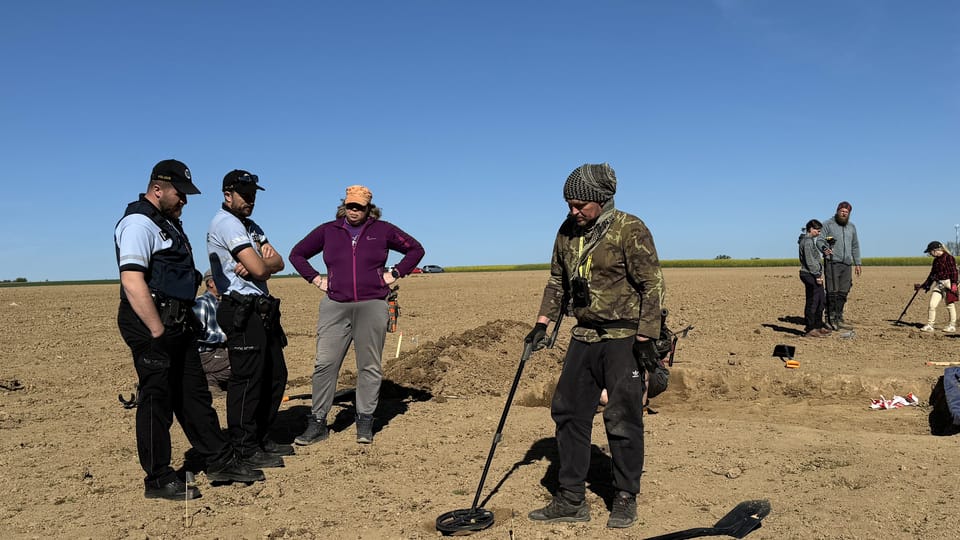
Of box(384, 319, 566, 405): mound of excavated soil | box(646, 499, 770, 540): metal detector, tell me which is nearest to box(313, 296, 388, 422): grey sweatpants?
box(384, 319, 566, 405): mound of excavated soil

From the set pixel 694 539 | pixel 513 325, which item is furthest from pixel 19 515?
pixel 513 325

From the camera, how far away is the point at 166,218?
5016 millimetres

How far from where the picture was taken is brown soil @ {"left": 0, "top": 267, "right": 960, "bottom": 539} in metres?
4.61

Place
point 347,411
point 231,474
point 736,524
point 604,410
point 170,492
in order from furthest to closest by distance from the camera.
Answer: point 347,411
point 231,474
point 170,492
point 604,410
point 736,524

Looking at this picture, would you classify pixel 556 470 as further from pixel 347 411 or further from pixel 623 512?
pixel 347 411

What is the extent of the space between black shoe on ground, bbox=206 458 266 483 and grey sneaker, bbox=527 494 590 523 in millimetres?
2198

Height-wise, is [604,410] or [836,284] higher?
[836,284]

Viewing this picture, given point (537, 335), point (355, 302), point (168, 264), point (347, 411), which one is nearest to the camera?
point (537, 335)

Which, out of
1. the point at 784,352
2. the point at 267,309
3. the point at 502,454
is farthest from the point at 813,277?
the point at 267,309

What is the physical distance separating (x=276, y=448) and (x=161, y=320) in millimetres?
1896

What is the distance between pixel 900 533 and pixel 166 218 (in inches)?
200

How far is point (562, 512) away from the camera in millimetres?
4547

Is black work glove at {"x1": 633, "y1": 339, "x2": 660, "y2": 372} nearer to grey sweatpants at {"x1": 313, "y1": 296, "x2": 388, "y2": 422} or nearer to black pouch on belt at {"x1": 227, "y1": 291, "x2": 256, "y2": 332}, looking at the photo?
grey sweatpants at {"x1": 313, "y1": 296, "x2": 388, "y2": 422}

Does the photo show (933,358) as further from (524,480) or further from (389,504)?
(389,504)
